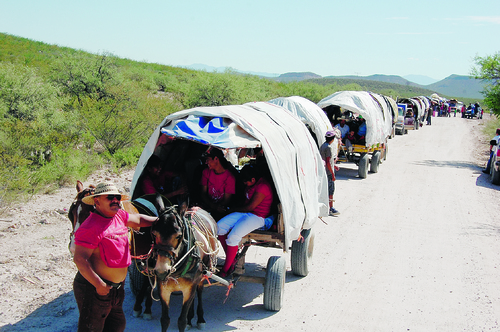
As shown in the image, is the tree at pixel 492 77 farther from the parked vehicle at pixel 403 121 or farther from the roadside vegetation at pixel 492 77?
the parked vehicle at pixel 403 121

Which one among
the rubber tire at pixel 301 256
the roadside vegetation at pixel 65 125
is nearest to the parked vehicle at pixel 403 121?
the roadside vegetation at pixel 65 125

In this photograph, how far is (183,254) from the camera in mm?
4332

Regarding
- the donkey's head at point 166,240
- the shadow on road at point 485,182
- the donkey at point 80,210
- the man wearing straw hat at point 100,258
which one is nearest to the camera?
the man wearing straw hat at point 100,258

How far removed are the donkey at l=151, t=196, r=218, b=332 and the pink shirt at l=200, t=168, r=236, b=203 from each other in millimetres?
1119

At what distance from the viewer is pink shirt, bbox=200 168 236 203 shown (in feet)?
21.3

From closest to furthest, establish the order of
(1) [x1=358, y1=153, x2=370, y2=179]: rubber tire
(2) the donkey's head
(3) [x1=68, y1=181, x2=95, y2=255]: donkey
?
1. (2) the donkey's head
2. (3) [x1=68, y1=181, x2=95, y2=255]: donkey
3. (1) [x1=358, y1=153, x2=370, y2=179]: rubber tire

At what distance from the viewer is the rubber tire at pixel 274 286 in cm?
571

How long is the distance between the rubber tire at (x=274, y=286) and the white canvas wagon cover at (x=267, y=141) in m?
0.37

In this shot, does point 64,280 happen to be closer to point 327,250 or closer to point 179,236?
point 179,236

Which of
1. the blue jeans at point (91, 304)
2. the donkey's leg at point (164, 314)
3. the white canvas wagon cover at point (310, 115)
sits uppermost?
the white canvas wagon cover at point (310, 115)

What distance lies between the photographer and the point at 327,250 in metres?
8.43

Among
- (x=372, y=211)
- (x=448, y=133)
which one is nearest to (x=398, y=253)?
(x=372, y=211)

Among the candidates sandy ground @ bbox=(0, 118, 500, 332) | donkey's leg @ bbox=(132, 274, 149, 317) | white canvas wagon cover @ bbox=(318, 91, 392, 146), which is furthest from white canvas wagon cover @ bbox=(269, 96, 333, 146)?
donkey's leg @ bbox=(132, 274, 149, 317)

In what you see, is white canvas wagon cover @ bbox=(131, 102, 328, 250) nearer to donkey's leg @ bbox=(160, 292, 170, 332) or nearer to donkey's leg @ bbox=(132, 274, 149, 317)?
donkey's leg @ bbox=(132, 274, 149, 317)
